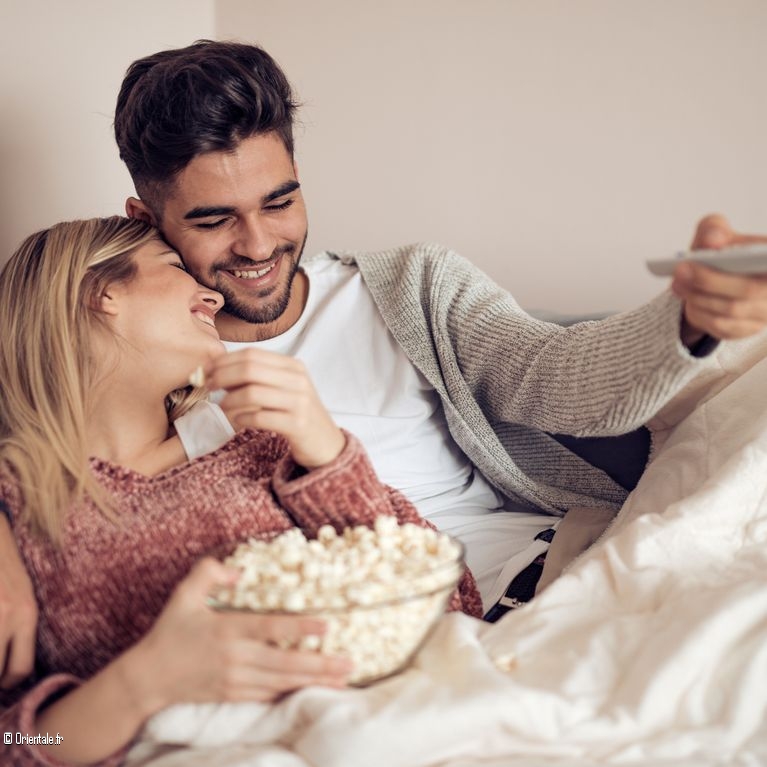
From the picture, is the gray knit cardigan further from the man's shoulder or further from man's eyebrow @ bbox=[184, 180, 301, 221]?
man's eyebrow @ bbox=[184, 180, 301, 221]

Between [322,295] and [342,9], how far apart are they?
98 cm

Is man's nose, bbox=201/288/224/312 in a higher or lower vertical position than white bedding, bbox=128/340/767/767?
higher

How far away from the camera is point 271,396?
3.27ft

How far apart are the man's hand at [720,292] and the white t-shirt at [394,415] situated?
2.06 ft

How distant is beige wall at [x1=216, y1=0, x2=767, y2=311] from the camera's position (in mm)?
1872

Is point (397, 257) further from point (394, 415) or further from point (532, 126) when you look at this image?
point (532, 126)

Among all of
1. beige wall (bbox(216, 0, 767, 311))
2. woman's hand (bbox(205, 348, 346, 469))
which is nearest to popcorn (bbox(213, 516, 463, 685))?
woman's hand (bbox(205, 348, 346, 469))

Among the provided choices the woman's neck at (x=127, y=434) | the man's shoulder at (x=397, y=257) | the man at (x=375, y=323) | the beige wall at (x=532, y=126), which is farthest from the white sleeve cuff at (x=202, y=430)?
the beige wall at (x=532, y=126)

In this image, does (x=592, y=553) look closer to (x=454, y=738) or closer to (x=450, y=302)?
(x=454, y=738)

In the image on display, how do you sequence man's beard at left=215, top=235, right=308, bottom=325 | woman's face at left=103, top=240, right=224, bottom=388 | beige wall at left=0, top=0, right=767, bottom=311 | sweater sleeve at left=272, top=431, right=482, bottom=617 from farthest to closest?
1. beige wall at left=0, top=0, right=767, bottom=311
2. man's beard at left=215, top=235, right=308, bottom=325
3. woman's face at left=103, top=240, right=224, bottom=388
4. sweater sleeve at left=272, top=431, right=482, bottom=617

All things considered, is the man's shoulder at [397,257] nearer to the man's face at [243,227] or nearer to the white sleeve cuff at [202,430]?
the man's face at [243,227]

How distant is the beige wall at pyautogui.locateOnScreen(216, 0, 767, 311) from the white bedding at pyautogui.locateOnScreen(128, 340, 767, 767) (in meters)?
1.10

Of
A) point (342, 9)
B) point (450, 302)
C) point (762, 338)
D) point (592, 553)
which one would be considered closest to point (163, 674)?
point (592, 553)

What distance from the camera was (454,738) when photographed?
0.80 m
